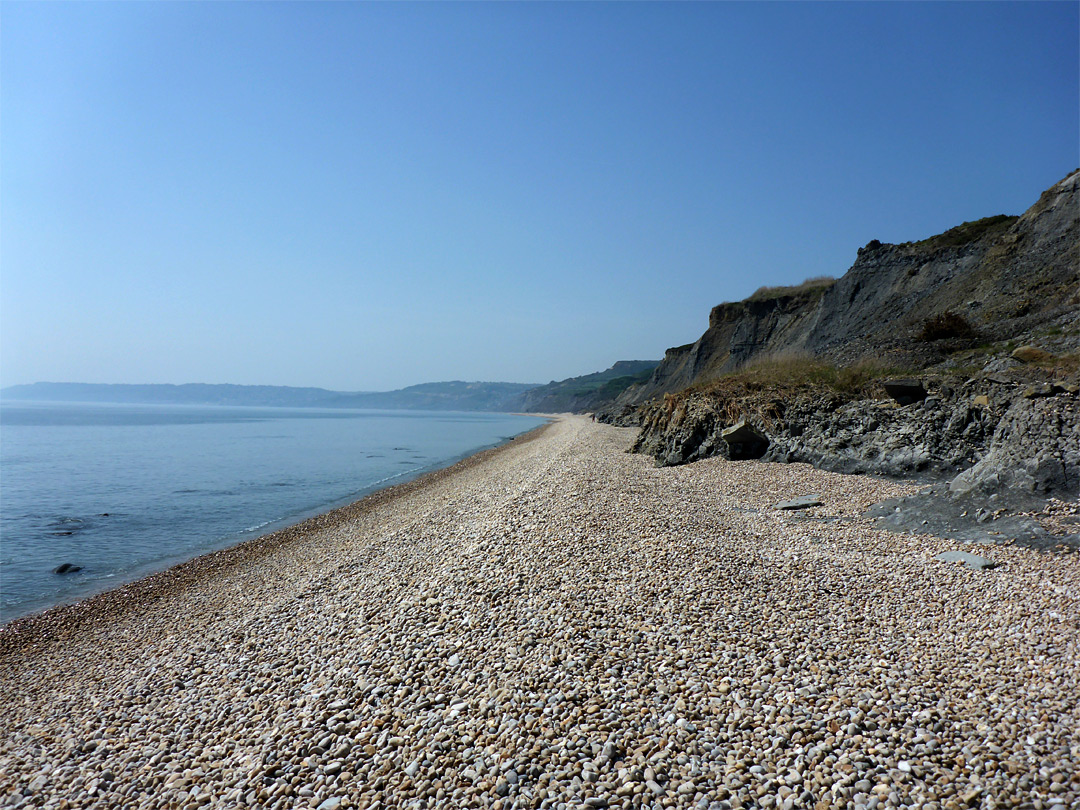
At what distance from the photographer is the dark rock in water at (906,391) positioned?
48.9 ft

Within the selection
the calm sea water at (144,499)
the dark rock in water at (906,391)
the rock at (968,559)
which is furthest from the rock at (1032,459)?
the calm sea water at (144,499)

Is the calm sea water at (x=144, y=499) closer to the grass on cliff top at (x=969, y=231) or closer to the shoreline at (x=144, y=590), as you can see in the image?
the shoreline at (x=144, y=590)

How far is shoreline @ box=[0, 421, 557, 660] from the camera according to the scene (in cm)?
1009

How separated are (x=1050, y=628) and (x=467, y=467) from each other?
2829 cm

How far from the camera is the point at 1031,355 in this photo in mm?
13805

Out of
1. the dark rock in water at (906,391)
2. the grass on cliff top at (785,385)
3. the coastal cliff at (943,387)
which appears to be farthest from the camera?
the grass on cliff top at (785,385)

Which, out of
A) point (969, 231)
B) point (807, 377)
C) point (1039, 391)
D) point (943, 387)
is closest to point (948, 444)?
point (943, 387)

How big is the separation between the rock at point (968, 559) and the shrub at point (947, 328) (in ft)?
47.1

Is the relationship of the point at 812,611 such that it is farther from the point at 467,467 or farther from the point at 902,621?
the point at 467,467

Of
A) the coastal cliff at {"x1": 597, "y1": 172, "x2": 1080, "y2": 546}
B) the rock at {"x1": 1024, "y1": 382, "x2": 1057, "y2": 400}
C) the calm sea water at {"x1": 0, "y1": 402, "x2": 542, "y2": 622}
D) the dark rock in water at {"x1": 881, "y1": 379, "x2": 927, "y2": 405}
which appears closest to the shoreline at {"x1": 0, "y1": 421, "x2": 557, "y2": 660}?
the calm sea water at {"x1": 0, "y1": 402, "x2": 542, "y2": 622}

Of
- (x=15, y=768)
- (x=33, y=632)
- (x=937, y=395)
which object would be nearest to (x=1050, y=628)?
(x=937, y=395)

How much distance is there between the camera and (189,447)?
4609 cm

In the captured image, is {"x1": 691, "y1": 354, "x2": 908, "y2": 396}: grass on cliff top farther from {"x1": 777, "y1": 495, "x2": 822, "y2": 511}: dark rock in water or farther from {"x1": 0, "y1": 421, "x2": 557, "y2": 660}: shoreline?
{"x1": 0, "y1": 421, "x2": 557, "y2": 660}: shoreline

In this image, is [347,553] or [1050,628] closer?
[1050,628]
